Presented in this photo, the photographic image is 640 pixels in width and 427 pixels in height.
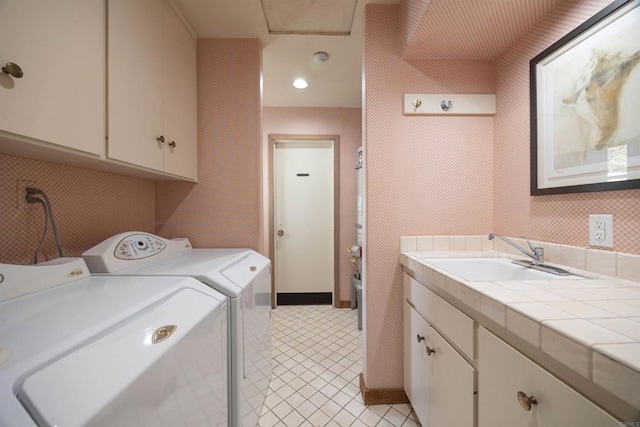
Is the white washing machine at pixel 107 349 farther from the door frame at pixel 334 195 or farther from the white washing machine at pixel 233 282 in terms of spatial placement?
the door frame at pixel 334 195

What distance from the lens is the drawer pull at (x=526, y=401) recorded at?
0.59 m

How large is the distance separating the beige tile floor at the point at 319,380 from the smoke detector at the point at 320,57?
7.96ft

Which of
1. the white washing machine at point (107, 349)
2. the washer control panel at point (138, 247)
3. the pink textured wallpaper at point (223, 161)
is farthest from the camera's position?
the pink textured wallpaper at point (223, 161)

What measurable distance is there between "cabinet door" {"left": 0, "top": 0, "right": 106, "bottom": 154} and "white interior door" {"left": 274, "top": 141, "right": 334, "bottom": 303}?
2140mm

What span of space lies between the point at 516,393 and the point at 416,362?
0.69m

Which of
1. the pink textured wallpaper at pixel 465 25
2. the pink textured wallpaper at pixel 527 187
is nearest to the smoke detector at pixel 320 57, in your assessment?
the pink textured wallpaper at pixel 465 25

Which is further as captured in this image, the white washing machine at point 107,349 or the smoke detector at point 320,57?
the smoke detector at point 320,57

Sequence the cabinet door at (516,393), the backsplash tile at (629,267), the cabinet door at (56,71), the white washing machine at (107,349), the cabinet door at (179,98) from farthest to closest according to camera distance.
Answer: the cabinet door at (179,98)
the backsplash tile at (629,267)
the cabinet door at (56,71)
the cabinet door at (516,393)
the white washing machine at (107,349)

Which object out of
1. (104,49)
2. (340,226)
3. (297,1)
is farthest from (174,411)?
(340,226)

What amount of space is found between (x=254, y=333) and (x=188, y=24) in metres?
1.97

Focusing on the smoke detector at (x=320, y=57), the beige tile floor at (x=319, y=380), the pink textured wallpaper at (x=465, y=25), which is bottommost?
the beige tile floor at (x=319, y=380)

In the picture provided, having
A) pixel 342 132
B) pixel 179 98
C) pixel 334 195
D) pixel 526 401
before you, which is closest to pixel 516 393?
pixel 526 401

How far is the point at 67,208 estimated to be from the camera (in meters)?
1.07

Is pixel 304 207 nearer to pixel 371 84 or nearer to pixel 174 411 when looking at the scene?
pixel 371 84
